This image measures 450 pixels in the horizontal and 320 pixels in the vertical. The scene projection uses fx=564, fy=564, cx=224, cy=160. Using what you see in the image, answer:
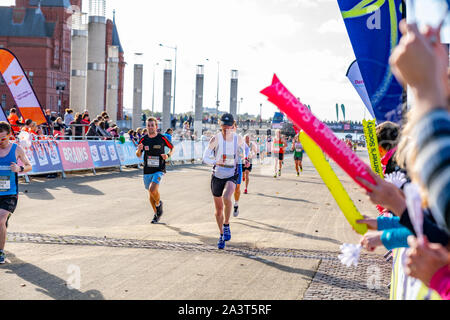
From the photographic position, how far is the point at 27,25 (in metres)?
83.3

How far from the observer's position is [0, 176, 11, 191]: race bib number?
7.54 metres

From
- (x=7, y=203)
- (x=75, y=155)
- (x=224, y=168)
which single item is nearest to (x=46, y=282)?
(x=7, y=203)

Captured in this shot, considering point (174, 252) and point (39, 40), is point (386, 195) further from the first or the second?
point (39, 40)

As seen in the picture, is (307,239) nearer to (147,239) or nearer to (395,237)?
(147,239)

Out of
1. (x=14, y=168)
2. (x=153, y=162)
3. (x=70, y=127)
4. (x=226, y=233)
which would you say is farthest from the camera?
(x=70, y=127)

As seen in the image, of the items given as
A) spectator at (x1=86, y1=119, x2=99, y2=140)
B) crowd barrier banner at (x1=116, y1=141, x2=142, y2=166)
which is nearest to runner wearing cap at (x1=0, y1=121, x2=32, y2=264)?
spectator at (x1=86, y1=119, x2=99, y2=140)

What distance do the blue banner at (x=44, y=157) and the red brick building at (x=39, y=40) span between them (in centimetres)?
6520

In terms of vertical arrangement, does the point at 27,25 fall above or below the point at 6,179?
above

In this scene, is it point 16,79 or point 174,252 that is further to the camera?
point 16,79

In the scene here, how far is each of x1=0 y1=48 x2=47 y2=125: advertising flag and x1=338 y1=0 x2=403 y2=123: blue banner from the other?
15586 millimetres

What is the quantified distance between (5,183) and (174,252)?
2579mm

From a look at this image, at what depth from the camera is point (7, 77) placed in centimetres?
2070

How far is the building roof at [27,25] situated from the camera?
82.8m

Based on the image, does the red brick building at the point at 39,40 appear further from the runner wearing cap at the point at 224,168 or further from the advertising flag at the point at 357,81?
the advertising flag at the point at 357,81
